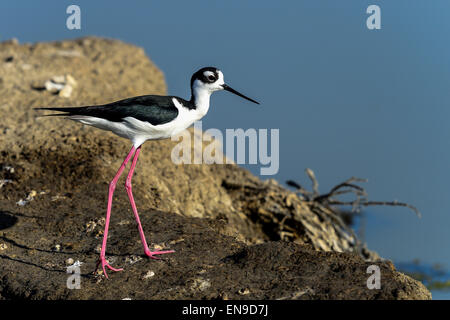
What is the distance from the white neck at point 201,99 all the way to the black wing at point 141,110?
0.29 m

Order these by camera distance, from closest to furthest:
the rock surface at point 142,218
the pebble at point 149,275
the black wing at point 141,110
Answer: the rock surface at point 142,218
the pebble at point 149,275
the black wing at point 141,110

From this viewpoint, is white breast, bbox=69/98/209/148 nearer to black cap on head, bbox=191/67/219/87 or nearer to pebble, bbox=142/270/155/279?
black cap on head, bbox=191/67/219/87

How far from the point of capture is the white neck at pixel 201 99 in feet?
19.3

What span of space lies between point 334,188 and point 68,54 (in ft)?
22.4

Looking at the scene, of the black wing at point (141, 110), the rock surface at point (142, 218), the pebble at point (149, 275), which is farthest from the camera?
the black wing at point (141, 110)

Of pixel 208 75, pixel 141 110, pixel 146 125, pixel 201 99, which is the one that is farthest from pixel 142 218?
pixel 208 75

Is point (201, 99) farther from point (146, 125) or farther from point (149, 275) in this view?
point (149, 275)

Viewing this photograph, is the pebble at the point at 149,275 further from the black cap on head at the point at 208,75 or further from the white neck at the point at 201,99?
the black cap on head at the point at 208,75

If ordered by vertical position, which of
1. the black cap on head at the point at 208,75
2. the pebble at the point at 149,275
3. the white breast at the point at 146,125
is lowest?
the pebble at the point at 149,275

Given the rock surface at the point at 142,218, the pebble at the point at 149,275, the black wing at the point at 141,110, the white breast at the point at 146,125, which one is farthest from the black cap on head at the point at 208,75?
the pebble at the point at 149,275

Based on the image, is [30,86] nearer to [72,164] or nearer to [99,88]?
[99,88]

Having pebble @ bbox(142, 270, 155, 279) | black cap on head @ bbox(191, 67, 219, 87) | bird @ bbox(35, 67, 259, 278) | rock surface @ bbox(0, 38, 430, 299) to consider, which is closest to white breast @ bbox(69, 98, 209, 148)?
bird @ bbox(35, 67, 259, 278)

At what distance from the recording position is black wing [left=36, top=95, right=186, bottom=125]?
18.4 ft

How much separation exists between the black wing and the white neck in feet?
0.94
